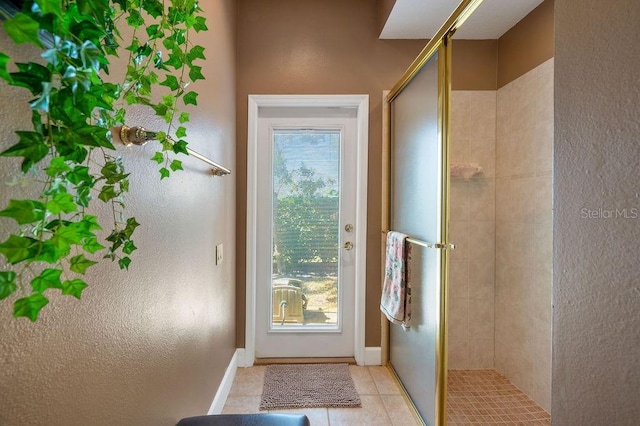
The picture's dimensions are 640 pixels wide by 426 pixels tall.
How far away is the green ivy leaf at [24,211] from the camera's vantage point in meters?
0.34

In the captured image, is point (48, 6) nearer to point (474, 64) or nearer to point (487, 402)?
point (487, 402)

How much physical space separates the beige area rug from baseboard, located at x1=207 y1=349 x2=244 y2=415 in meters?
0.21

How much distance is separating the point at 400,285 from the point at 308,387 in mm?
912

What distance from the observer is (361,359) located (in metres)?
2.46

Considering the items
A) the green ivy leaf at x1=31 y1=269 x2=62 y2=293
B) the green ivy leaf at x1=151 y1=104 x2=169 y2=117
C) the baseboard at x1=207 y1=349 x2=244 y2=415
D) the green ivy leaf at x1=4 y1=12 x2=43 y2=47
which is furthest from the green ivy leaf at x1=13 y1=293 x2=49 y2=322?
the baseboard at x1=207 y1=349 x2=244 y2=415

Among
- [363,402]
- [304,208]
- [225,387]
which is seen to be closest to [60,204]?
[225,387]

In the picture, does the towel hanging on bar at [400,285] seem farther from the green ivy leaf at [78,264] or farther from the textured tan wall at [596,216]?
the green ivy leaf at [78,264]

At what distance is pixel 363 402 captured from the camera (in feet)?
6.60

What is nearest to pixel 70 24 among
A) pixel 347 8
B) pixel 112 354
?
pixel 112 354

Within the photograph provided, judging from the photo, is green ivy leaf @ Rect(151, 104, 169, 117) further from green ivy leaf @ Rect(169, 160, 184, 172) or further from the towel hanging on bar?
the towel hanging on bar

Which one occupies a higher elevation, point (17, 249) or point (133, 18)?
point (133, 18)

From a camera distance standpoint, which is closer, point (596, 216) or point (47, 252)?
point (47, 252)

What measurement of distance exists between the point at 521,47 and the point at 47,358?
8.89 feet

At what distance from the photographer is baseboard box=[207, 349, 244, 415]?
5.83 feet
